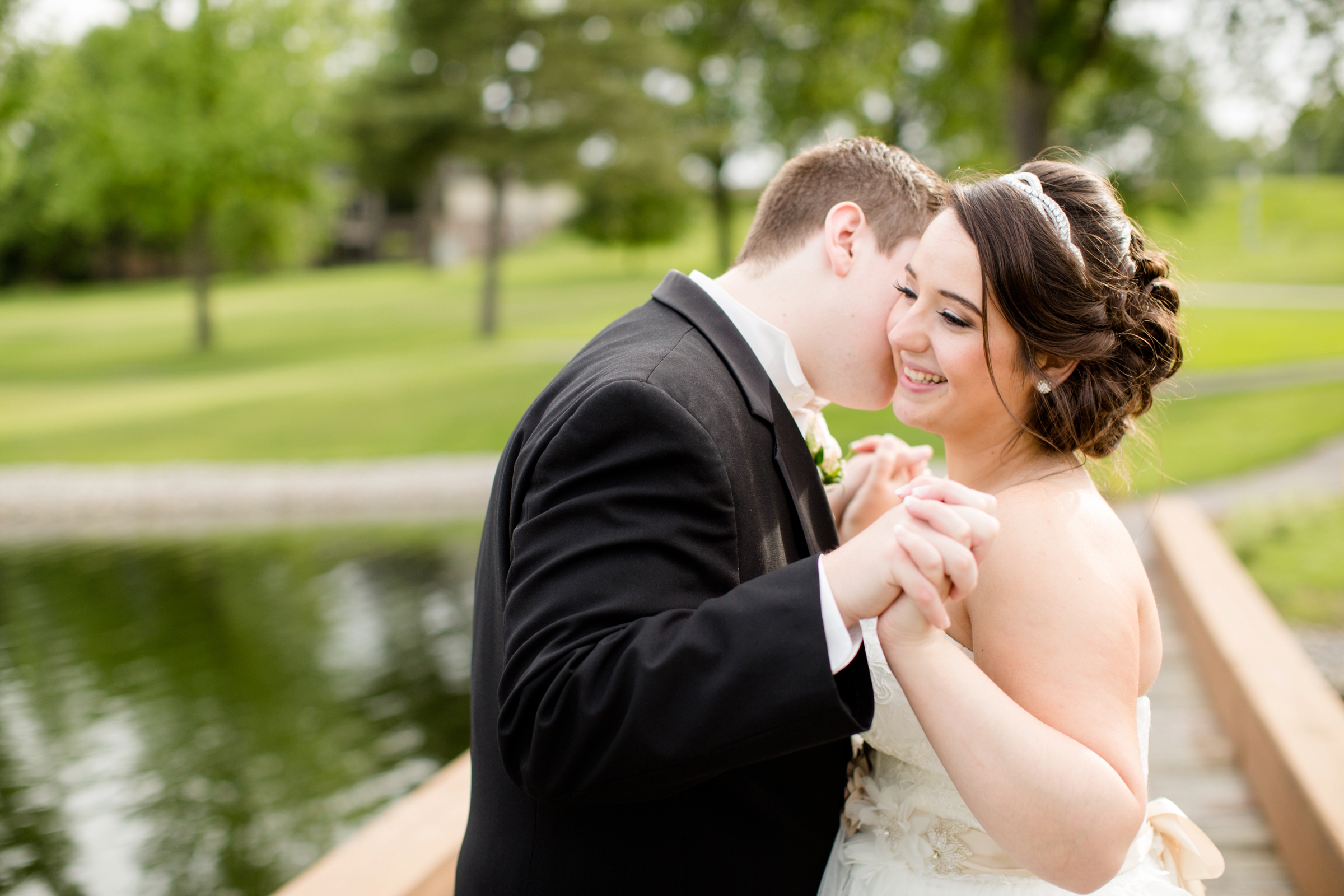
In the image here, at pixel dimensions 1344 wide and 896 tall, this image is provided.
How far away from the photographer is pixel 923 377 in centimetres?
205

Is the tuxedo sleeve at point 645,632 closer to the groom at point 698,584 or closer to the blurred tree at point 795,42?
the groom at point 698,584

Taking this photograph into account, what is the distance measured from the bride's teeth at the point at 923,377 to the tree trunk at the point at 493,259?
27980mm

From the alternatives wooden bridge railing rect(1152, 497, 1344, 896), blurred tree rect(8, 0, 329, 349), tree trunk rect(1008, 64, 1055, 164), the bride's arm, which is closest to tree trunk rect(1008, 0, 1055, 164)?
tree trunk rect(1008, 64, 1055, 164)

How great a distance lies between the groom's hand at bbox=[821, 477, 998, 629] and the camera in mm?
1457

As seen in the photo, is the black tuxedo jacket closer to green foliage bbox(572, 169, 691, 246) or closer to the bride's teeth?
the bride's teeth

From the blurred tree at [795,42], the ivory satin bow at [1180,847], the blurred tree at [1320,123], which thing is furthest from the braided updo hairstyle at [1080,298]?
the blurred tree at [1320,123]

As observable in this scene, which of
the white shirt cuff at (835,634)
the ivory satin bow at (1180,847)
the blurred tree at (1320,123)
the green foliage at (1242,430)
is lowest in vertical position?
the green foliage at (1242,430)

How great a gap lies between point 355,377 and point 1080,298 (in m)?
24.0

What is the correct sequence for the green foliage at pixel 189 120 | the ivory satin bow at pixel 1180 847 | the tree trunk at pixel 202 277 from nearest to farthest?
1. the ivory satin bow at pixel 1180 847
2. the green foliage at pixel 189 120
3. the tree trunk at pixel 202 277

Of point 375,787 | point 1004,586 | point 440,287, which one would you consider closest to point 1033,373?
point 1004,586

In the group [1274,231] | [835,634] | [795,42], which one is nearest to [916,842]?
[835,634]

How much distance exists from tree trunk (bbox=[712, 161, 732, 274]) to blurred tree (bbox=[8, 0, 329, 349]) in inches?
714

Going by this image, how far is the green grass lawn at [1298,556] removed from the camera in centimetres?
748

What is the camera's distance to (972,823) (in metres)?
2.08
